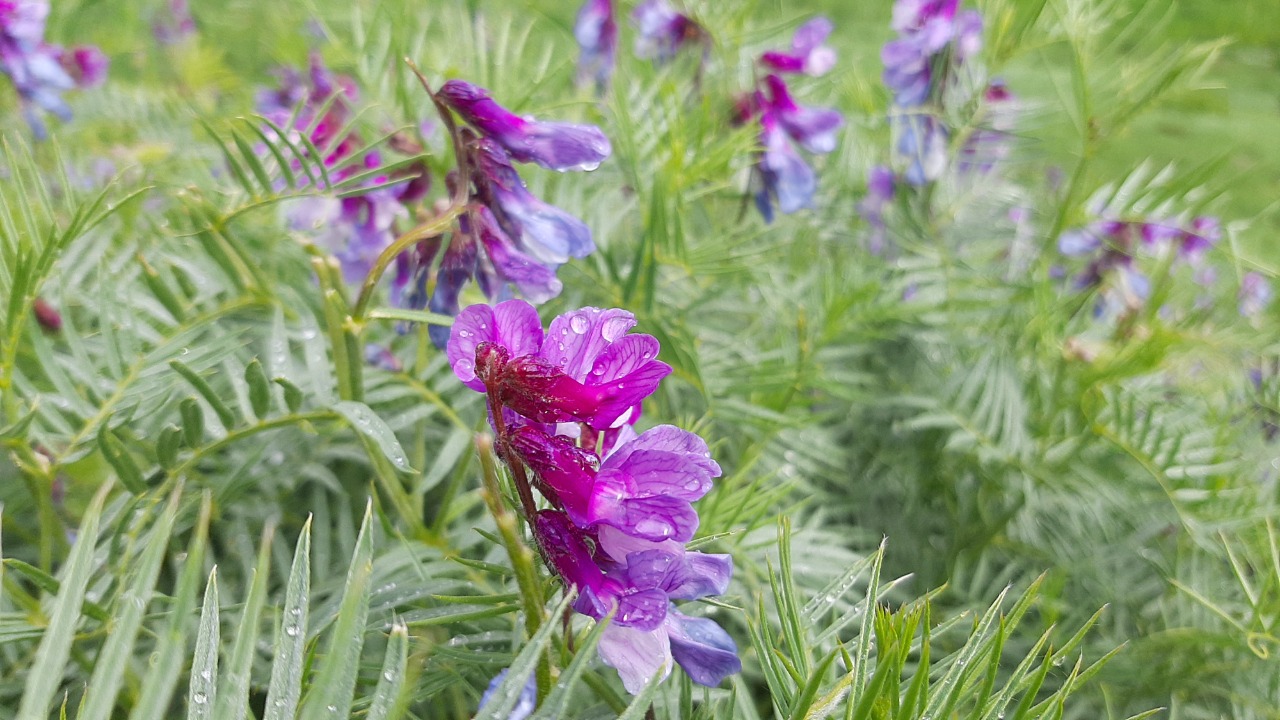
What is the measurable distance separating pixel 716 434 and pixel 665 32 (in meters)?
0.58

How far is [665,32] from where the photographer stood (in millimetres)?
1129

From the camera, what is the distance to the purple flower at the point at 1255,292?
53.1 inches

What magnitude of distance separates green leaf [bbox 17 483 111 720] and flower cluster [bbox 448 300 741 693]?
0.54ft

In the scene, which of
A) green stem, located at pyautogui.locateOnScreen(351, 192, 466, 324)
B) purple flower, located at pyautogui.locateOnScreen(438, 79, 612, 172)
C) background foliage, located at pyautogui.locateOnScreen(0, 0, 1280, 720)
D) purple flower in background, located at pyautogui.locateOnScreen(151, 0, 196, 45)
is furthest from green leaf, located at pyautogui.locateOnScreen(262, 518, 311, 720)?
purple flower in background, located at pyautogui.locateOnScreen(151, 0, 196, 45)

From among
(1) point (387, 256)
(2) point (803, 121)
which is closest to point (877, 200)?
(2) point (803, 121)

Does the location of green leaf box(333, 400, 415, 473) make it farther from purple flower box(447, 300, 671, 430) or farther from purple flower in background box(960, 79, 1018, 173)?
purple flower in background box(960, 79, 1018, 173)

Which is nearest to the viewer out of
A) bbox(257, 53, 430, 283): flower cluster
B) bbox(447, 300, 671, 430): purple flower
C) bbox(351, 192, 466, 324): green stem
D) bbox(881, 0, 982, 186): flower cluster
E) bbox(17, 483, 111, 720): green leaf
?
bbox(17, 483, 111, 720): green leaf

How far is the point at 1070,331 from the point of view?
1.00 m

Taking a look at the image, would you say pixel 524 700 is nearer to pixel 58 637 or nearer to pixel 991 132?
pixel 58 637

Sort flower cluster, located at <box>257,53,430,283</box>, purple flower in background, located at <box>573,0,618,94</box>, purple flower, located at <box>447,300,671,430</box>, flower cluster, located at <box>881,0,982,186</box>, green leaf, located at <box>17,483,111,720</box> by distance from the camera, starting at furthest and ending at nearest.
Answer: purple flower in background, located at <box>573,0,618,94</box>
flower cluster, located at <box>881,0,982,186</box>
flower cluster, located at <box>257,53,430,283</box>
purple flower, located at <box>447,300,671,430</box>
green leaf, located at <box>17,483,111,720</box>

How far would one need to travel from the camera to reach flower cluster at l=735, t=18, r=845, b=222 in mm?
960

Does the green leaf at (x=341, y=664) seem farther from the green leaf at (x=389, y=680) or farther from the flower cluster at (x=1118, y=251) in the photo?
the flower cluster at (x=1118, y=251)

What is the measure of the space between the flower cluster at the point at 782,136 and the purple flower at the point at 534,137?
0.43 meters

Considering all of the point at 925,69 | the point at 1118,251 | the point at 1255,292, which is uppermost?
the point at 925,69
